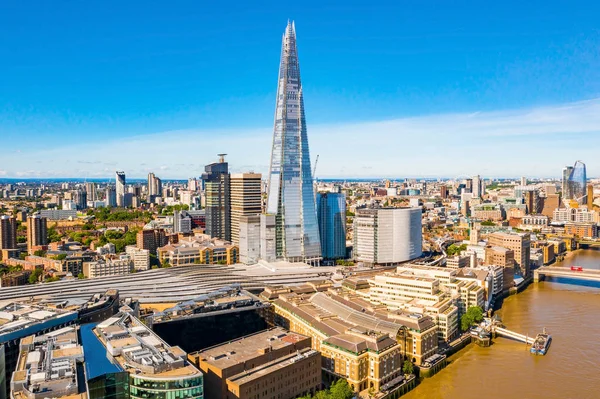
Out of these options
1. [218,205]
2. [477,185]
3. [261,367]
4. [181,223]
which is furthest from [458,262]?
[477,185]

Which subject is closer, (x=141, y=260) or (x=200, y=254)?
(x=200, y=254)

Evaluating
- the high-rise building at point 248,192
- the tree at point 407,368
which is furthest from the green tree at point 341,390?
the high-rise building at point 248,192

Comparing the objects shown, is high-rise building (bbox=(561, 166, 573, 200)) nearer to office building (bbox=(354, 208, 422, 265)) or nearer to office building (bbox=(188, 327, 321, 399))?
office building (bbox=(354, 208, 422, 265))

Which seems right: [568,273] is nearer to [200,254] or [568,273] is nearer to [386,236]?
[386,236]

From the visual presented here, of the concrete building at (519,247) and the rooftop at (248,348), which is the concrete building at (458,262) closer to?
the concrete building at (519,247)

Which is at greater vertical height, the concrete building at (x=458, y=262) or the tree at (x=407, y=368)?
the concrete building at (x=458, y=262)

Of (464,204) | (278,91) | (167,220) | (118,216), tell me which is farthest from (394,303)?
(464,204)

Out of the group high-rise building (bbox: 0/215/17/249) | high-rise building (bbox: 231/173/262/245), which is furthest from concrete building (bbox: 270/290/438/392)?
high-rise building (bbox: 0/215/17/249)
